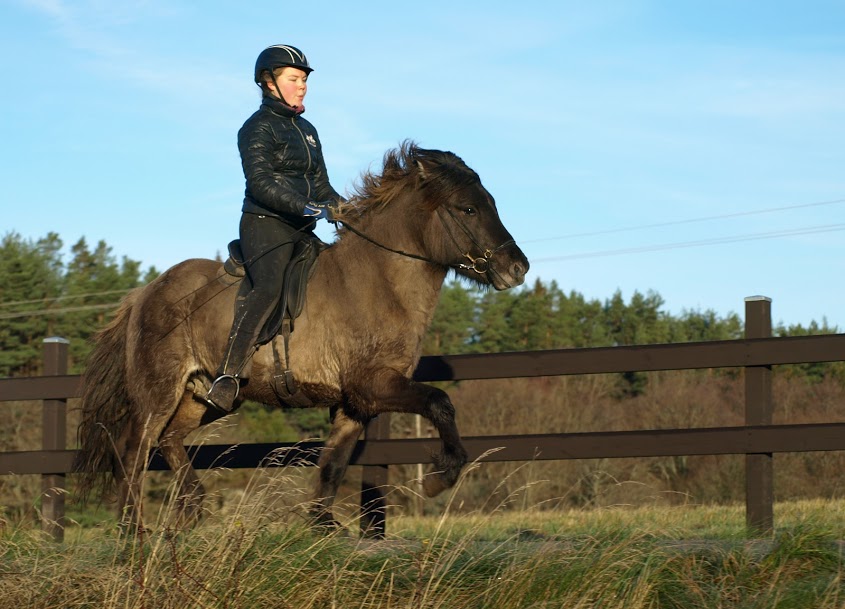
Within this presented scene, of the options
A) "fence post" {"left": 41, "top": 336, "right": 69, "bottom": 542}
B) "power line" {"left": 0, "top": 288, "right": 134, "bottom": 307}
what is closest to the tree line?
"power line" {"left": 0, "top": 288, "right": 134, "bottom": 307}

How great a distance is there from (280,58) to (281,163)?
0.68 metres

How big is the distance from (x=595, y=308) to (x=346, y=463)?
45.9 metres

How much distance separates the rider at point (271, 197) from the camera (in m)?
6.83

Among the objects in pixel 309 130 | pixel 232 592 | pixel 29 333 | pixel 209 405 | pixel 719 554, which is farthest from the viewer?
pixel 29 333

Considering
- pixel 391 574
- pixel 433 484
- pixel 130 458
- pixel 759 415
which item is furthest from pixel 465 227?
pixel 130 458

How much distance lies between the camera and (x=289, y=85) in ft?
23.4

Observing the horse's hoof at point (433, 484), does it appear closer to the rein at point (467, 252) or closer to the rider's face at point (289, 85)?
the rein at point (467, 252)

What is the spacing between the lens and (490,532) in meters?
8.03

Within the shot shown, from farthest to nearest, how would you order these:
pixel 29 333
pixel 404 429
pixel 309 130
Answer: pixel 404 429 < pixel 29 333 < pixel 309 130

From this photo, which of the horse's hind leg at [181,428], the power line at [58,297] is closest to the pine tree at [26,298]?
the power line at [58,297]

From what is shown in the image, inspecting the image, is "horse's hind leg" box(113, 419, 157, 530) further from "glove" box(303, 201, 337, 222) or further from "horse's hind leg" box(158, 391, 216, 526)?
"glove" box(303, 201, 337, 222)

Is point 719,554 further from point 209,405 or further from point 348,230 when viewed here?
point 209,405

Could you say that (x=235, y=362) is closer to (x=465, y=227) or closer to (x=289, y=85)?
(x=465, y=227)

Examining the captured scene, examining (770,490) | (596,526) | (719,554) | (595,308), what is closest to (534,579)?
(719,554)
